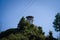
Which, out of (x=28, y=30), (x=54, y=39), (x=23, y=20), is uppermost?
(x=23, y=20)

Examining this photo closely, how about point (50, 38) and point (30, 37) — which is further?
point (50, 38)

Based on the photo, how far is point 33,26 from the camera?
38.2 meters

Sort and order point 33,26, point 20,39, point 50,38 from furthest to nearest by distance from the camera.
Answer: point 33,26
point 50,38
point 20,39

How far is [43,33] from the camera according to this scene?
125 feet

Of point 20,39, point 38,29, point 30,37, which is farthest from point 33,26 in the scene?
point 20,39

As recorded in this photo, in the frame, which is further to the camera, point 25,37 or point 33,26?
point 33,26

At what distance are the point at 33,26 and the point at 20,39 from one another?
8.58 metres

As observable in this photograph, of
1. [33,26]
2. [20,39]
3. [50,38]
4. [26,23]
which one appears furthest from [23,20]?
[50,38]

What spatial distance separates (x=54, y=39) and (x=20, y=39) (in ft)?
36.0

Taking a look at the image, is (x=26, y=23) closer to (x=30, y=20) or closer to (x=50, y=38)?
(x=30, y=20)

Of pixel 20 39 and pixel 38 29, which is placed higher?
pixel 38 29

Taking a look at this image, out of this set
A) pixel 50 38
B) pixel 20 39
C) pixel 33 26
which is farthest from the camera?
pixel 33 26

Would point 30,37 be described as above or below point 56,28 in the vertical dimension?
below

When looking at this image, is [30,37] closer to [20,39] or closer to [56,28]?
[20,39]
